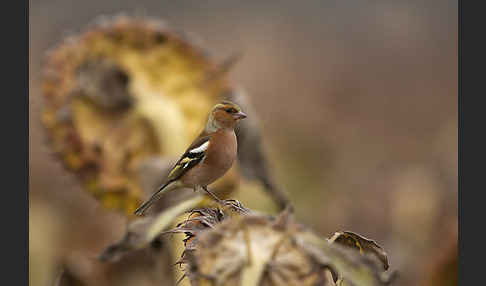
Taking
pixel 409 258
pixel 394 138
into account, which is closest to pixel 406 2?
pixel 394 138

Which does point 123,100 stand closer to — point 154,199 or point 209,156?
point 154,199

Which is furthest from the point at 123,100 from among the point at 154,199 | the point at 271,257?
the point at 271,257

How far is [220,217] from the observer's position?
2129 millimetres

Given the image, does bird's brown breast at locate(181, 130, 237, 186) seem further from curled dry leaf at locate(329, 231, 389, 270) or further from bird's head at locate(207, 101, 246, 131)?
curled dry leaf at locate(329, 231, 389, 270)

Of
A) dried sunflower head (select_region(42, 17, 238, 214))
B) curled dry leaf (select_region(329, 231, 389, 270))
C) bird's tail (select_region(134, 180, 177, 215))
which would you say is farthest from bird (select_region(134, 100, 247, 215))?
curled dry leaf (select_region(329, 231, 389, 270))

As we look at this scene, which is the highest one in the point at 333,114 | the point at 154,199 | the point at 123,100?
the point at 123,100

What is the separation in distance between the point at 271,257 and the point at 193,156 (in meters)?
1.56

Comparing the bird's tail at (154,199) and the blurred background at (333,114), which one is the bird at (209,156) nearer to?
the bird's tail at (154,199)

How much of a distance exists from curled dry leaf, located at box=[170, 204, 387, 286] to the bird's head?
1.29m

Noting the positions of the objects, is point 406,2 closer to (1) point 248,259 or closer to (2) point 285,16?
(2) point 285,16

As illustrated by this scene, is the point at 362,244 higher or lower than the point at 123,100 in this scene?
higher

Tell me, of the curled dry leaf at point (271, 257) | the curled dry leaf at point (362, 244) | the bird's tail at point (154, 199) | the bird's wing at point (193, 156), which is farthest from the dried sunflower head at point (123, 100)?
the curled dry leaf at point (271, 257)

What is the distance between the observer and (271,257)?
168 cm

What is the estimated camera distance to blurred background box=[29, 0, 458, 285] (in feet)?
20.7
